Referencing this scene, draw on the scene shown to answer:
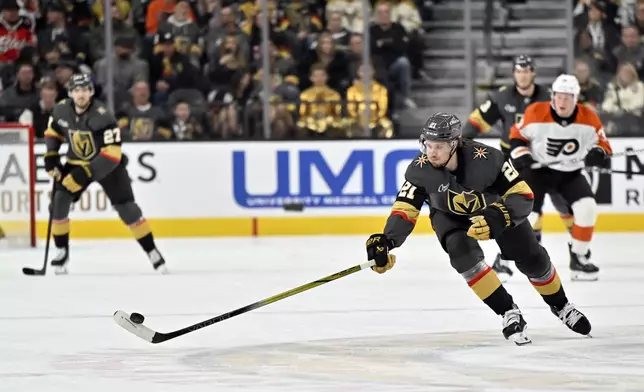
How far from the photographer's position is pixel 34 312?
23.4 ft

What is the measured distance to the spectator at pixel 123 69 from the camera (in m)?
11.4

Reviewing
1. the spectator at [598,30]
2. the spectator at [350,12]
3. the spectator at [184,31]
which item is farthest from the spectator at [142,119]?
the spectator at [598,30]

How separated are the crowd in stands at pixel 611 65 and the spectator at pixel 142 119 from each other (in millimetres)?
3323

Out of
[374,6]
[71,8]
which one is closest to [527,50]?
[374,6]

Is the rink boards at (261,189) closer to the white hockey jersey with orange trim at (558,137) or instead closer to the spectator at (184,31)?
the spectator at (184,31)

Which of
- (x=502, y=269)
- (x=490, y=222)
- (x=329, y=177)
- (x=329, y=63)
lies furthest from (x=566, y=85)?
(x=329, y=63)

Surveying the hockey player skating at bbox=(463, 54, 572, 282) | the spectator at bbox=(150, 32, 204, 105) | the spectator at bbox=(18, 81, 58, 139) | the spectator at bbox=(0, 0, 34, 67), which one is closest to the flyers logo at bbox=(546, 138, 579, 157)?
the hockey player skating at bbox=(463, 54, 572, 282)

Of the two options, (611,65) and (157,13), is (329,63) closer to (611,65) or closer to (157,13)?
(157,13)

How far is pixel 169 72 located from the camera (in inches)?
459

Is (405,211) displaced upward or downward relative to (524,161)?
upward

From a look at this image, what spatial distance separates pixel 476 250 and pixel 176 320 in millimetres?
1765

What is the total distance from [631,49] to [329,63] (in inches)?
→ 95.8

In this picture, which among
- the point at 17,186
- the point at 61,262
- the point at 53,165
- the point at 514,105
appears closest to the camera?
the point at 514,105

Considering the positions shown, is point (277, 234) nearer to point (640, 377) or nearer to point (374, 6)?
point (374, 6)
